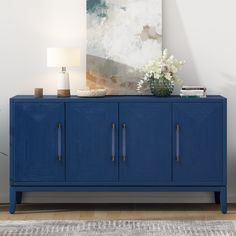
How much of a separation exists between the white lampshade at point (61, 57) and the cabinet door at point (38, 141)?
34 cm

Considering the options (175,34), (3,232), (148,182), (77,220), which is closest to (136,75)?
(175,34)

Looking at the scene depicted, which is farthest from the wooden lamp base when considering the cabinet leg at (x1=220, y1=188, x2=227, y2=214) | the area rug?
the cabinet leg at (x1=220, y1=188, x2=227, y2=214)

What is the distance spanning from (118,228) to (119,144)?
84 cm

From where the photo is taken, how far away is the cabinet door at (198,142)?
677 cm

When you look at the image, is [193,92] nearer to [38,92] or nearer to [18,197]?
[38,92]

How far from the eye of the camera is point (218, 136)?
6793 millimetres

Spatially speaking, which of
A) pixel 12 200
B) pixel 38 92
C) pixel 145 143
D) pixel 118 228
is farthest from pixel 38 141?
pixel 118 228

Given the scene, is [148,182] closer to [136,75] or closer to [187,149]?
[187,149]

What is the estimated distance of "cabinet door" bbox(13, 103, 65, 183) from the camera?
22.2 ft

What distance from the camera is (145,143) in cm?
680

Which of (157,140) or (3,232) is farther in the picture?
(157,140)

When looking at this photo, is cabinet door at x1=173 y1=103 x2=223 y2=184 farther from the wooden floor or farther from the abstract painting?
the abstract painting

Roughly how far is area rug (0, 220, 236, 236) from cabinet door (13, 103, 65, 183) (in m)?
0.52

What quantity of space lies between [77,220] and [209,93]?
1.64 metres
